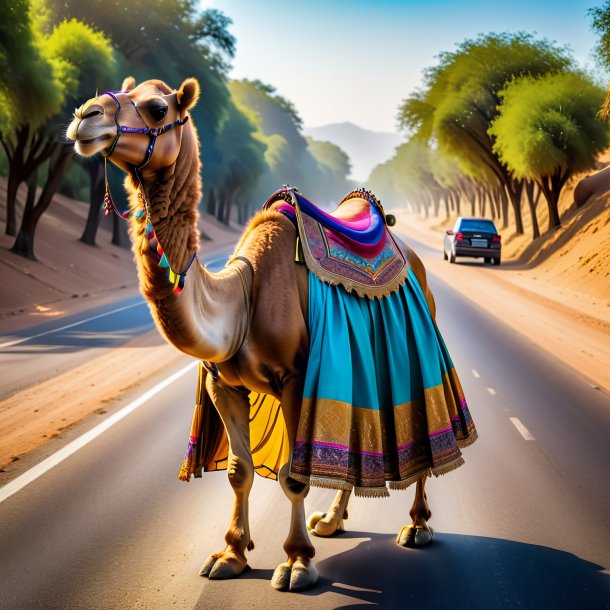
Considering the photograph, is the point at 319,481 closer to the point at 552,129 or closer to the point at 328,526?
the point at 328,526

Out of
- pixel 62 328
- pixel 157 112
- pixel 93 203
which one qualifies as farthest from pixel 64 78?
pixel 157 112

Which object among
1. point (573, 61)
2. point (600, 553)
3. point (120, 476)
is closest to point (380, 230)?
point (600, 553)

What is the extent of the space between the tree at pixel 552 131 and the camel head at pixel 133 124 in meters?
38.0

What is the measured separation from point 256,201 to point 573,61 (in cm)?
6564

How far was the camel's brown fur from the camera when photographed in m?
4.82

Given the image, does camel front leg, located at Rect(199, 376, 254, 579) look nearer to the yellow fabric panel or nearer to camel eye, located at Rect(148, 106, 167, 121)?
the yellow fabric panel

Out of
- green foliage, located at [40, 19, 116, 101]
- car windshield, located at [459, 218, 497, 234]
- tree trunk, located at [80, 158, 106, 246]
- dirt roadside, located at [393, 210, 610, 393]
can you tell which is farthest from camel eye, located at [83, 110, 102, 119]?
tree trunk, located at [80, 158, 106, 246]

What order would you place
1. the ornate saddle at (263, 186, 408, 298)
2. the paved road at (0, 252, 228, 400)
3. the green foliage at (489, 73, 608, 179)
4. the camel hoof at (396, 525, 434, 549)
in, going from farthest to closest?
the green foliage at (489, 73, 608, 179) → the paved road at (0, 252, 228, 400) → the camel hoof at (396, 525, 434, 549) → the ornate saddle at (263, 186, 408, 298)

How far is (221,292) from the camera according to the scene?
216 inches

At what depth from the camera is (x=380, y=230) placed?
7105 mm

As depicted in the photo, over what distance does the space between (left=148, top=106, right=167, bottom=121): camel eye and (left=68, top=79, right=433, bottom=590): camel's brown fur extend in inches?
1.7

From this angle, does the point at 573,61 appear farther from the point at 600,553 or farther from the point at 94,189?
the point at 600,553

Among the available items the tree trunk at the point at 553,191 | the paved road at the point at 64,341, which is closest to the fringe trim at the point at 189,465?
the paved road at the point at 64,341

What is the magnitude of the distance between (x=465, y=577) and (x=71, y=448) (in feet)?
16.1
